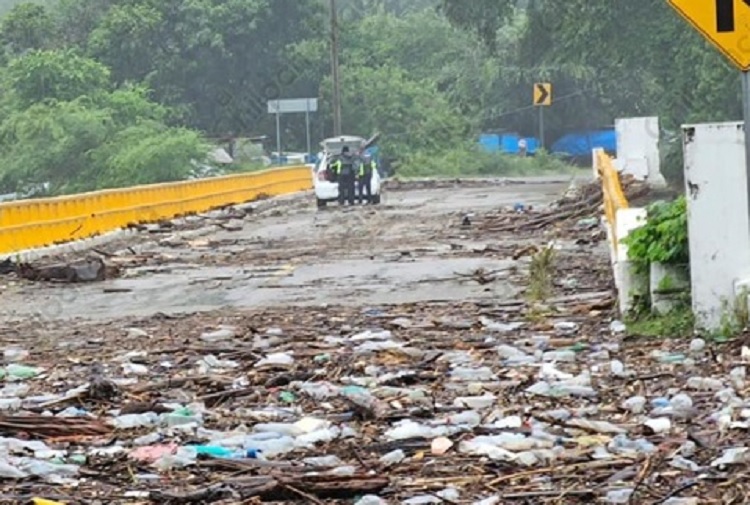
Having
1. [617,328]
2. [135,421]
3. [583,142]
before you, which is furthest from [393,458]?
[583,142]

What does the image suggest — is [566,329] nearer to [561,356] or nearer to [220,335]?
[561,356]

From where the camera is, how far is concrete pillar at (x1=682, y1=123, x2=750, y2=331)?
1142 cm

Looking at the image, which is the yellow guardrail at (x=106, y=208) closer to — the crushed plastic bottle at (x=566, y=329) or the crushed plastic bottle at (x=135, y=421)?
the crushed plastic bottle at (x=566, y=329)

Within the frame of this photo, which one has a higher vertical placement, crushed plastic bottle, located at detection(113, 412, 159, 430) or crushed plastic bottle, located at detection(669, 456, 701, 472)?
crushed plastic bottle, located at detection(669, 456, 701, 472)

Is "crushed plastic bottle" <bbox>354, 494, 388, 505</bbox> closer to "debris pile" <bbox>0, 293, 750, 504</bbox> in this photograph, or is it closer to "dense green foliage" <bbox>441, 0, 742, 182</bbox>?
"debris pile" <bbox>0, 293, 750, 504</bbox>

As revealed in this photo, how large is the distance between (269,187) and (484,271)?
30.3 m

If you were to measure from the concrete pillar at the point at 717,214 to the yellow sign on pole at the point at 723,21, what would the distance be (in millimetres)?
2356

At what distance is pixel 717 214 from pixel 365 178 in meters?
31.1

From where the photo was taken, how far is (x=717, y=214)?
1155 cm

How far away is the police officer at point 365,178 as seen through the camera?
139ft

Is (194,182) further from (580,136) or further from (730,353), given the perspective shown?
(580,136)

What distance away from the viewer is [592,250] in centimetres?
2134

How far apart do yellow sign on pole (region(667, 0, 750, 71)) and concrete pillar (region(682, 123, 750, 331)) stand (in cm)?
236

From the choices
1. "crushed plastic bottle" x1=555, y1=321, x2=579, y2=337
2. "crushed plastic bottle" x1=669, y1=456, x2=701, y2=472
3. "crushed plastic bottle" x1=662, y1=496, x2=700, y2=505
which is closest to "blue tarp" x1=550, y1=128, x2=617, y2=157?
"crushed plastic bottle" x1=555, y1=321, x2=579, y2=337
